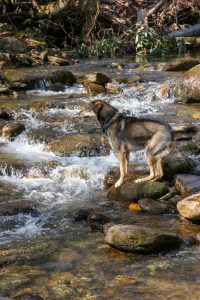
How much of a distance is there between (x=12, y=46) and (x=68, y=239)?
14378 mm

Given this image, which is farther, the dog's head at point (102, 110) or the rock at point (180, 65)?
the rock at point (180, 65)

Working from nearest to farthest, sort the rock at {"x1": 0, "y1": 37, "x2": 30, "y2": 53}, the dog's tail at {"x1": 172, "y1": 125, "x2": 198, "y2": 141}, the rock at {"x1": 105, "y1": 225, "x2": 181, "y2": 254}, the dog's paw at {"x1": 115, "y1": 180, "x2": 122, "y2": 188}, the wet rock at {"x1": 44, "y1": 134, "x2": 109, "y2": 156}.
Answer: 1. the rock at {"x1": 105, "y1": 225, "x2": 181, "y2": 254}
2. the dog's paw at {"x1": 115, "y1": 180, "x2": 122, "y2": 188}
3. the wet rock at {"x1": 44, "y1": 134, "x2": 109, "y2": 156}
4. the dog's tail at {"x1": 172, "y1": 125, "x2": 198, "y2": 141}
5. the rock at {"x1": 0, "y1": 37, "x2": 30, "y2": 53}

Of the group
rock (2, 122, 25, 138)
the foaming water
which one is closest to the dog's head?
→ rock (2, 122, 25, 138)

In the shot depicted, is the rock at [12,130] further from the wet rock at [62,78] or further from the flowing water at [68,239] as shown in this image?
the wet rock at [62,78]

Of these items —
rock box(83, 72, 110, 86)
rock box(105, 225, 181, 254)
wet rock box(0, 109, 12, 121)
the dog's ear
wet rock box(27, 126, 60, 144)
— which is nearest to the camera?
rock box(105, 225, 181, 254)

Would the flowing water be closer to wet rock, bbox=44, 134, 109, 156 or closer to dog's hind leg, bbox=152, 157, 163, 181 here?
wet rock, bbox=44, 134, 109, 156

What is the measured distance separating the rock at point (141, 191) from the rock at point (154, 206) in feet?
0.61

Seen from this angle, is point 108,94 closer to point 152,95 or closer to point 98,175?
point 152,95

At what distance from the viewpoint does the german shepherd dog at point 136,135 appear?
8070mm

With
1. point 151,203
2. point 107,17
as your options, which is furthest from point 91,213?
point 107,17

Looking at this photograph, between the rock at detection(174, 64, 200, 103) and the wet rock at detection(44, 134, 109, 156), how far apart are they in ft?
13.5

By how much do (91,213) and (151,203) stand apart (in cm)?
89

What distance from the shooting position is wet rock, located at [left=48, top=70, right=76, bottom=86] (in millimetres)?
15453

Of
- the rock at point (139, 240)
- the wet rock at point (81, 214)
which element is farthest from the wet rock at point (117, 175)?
the rock at point (139, 240)
